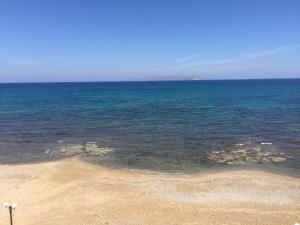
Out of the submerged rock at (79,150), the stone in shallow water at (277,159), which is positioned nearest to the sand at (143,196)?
the stone in shallow water at (277,159)

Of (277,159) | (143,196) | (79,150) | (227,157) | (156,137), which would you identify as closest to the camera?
(143,196)

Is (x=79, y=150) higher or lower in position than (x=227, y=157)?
higher

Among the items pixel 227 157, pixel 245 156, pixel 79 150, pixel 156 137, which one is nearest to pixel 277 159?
pixel 245 156

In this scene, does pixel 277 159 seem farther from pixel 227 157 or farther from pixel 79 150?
pixel 79 150

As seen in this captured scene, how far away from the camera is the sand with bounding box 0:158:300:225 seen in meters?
17.2

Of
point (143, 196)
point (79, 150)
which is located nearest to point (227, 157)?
point (143, 196)

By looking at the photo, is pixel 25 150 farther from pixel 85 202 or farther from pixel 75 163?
pixel 85 202

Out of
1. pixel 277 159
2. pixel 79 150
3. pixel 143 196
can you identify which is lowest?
pixel 143 196

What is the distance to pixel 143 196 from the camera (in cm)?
2031

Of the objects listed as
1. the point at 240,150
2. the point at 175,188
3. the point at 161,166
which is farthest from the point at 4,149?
the point at 240,150

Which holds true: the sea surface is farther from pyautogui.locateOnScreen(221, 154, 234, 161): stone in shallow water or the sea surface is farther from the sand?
the sand

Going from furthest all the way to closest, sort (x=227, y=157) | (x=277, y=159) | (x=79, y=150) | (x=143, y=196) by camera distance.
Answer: (x=79, y=150) → (x=227, y=157) → (x=277, y=159) → (x=143, y=196)

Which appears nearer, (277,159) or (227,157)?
(277,159)

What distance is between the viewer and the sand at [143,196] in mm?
17250
